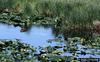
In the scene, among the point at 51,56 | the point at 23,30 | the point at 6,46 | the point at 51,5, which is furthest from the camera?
the point at 51,5

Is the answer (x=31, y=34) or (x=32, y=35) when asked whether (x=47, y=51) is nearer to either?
(x=32, y=35)

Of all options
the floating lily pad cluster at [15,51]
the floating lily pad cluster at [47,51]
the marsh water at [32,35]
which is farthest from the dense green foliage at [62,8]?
the floating lily pad cluster at [15,51]

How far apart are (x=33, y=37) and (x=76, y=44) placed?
2420 mm

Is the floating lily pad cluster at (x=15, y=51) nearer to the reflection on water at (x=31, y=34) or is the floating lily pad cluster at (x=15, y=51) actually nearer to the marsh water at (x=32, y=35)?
the marsh water at (x=32, y=35)

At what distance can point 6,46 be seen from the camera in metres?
14.5

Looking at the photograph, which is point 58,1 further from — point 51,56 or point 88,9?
point 51,56

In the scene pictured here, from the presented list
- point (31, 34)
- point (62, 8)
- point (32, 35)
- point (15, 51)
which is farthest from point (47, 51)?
point (62, 8)

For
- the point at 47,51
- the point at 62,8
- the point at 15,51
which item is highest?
the point at 62,8

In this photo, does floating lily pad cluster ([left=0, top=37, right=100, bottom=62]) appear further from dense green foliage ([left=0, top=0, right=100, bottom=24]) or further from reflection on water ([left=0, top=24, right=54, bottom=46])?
dense green foliage ([left=0, top=0, right=100, bottom=24])

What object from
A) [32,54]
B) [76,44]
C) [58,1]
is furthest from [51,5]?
[32,54]

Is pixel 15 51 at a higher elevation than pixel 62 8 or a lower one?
lower

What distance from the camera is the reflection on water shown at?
1614cm

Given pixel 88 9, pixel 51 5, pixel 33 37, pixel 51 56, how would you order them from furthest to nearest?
pixel 51 5 → pixel 88 9 → pixel 33 37 → pixel 51 56

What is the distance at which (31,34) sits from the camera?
1764 cm
